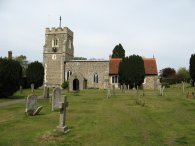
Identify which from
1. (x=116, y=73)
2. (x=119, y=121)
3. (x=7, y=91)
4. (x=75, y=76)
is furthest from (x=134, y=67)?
(x=119, y=121)

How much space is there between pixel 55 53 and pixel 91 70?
7673 millimetres

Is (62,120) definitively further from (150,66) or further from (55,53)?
(55,53)

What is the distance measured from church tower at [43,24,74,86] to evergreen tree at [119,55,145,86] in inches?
468

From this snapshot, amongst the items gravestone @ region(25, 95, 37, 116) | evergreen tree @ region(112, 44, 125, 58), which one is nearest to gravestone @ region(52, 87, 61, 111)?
gravestone @ region(25, 95, 37, 116)

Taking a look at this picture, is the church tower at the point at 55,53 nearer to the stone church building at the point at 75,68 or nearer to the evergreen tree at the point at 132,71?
the stone church building at the point at 75,68

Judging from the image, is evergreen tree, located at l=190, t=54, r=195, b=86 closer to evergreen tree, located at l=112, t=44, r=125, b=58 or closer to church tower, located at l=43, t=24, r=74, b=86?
church tower, located at l=43, t=24, r=74, b=86

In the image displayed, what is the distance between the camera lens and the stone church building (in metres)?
55.2

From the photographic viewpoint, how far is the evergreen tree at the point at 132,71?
171 ft

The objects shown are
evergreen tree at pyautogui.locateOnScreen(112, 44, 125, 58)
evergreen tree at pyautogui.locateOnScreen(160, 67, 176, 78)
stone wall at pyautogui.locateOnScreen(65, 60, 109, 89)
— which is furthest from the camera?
evergreen tree at pyautogui.locateOnScreen(160, 67, 176, 78)

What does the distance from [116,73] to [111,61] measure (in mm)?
3479

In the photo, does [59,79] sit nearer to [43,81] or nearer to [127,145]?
[43,81]

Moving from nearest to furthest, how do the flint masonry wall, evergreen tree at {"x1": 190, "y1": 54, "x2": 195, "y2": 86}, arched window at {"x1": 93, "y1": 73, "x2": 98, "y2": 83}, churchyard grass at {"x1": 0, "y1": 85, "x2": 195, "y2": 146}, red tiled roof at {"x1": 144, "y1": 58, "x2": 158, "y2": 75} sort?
churchyard grass at {"x1": 0, "y1": 85, "x2": 195, "y2": 146}
evergreen tree at {"x1": 190, "y1": 54, "x2": 195, "y2": 86}
the flint masonry wall
red tiled roof at {"x1": 144, "y1": 58, "x2": 158, "y2": 75}
arched window at {"x1": 93, "y1": 73, "x2": 98, "y2": 83}

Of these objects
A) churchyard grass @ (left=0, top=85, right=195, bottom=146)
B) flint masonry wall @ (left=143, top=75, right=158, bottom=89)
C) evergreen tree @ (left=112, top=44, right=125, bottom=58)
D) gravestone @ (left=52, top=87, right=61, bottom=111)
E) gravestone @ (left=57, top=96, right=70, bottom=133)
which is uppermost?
evergreen tree @ (left=112, top=44, right=125, bottom=58)

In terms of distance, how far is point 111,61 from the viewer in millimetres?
58812
